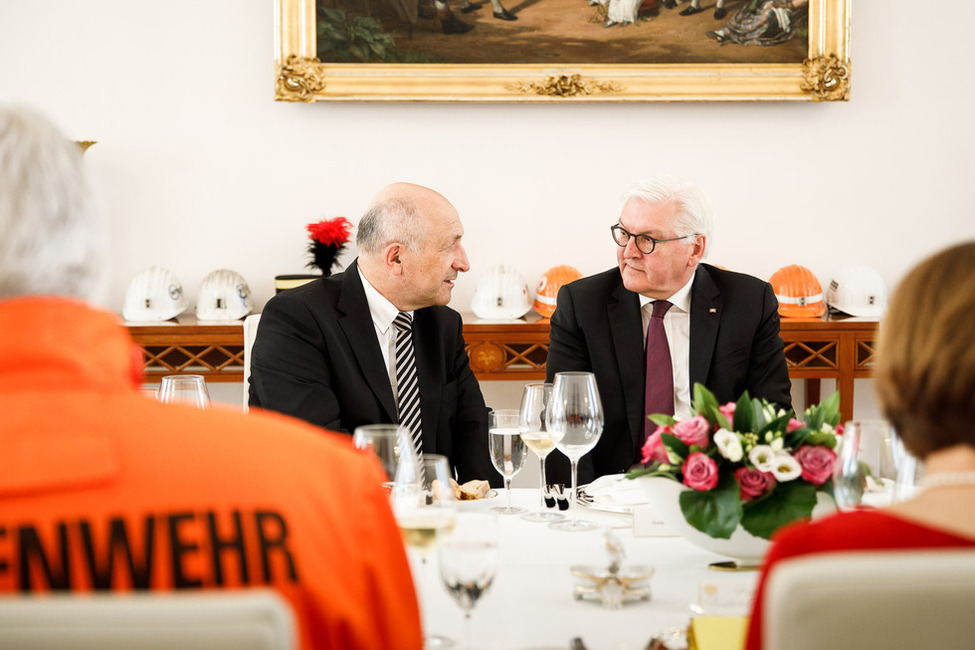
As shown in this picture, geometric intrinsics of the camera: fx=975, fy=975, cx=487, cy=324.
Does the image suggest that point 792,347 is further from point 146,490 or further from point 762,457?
point 146,490

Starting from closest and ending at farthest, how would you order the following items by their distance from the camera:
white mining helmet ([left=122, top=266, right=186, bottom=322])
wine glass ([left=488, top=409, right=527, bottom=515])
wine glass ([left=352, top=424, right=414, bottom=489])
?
wine glass ([left=352, top=424, right=414, bottom=489]), wine glass ([left=488, top=409, right=527, bottom=515]), white mining helmet ([left=122, top=266, right=186, bottom=322])

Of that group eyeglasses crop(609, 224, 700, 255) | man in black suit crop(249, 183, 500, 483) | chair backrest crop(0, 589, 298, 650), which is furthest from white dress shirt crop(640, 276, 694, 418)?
chair backrest crop(0, 589, 298, 650)

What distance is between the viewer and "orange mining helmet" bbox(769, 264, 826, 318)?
4.04 m

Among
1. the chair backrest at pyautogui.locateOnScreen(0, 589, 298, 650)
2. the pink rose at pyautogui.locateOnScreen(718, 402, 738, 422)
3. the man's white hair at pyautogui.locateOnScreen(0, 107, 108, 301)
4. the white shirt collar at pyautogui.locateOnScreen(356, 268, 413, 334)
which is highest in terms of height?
the man's white hair at pyautogui.locateOnScreen(0, 107, 108, 301)

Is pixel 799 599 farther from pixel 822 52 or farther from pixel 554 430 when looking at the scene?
pixel 822 52

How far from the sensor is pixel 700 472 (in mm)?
1588

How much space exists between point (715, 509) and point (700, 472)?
0.06 m

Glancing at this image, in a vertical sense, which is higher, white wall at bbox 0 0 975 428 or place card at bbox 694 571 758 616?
white wall at bbox 0 0 975 428

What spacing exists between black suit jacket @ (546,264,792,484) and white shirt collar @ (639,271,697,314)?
0.8 inches

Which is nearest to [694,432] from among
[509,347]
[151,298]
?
[509,347]

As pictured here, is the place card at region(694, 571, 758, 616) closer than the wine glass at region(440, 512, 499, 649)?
No

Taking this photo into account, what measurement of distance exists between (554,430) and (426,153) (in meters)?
2.64

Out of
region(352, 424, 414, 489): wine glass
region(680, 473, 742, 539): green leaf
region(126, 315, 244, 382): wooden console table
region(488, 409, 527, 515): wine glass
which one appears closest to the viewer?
region(352, 424, 414, 489): wine glass

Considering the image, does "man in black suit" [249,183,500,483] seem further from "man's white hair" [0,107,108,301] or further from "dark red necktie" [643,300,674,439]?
"man's white hair" [0,107,108,301]
